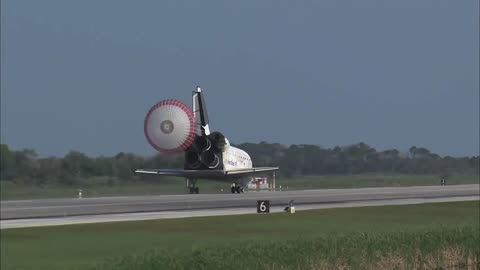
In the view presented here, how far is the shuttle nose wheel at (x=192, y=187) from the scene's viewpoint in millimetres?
79188

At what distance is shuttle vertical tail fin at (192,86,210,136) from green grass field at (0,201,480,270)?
40234 millimetres

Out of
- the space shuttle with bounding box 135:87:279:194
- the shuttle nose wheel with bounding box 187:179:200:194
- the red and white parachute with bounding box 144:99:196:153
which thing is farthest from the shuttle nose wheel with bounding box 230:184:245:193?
the red and white parachute with bounding box 144:99:196:153

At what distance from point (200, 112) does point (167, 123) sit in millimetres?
13135

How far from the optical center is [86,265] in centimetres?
2441

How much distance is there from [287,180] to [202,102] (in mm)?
19965

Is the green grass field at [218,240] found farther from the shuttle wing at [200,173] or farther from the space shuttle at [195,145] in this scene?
the shuttle wing at [200,173]

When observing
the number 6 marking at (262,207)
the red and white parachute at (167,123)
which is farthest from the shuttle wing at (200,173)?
the number 6 marking at (262,207)

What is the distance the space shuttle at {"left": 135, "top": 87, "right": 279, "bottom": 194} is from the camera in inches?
2886

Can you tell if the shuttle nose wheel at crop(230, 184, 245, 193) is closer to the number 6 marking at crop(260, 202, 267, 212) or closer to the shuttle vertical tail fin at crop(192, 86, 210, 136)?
the shuttle vertical tail fin at crop(192, 86, 210, 136)

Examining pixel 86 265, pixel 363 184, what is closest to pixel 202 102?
pixel 363 184

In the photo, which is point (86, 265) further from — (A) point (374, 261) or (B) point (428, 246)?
(B) point (428, 246)

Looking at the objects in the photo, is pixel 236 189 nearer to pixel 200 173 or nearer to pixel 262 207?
pixel 200 173

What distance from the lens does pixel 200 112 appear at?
85875mm

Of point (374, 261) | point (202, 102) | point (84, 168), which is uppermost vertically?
point (202, 102)
